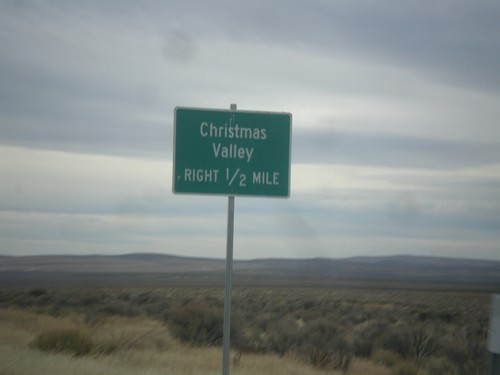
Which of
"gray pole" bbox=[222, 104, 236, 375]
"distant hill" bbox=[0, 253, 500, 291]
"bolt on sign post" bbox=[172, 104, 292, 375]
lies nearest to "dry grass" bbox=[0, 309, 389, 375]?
"gray pole" bbox=[222, 104, 236, 375]

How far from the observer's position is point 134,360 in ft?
57.2

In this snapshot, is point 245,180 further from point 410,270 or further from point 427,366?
point 410,270

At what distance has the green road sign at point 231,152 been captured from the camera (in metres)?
10.6

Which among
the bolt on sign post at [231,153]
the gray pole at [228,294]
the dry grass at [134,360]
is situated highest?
the bolt on sign post at [231,153]

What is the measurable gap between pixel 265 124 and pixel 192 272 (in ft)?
472

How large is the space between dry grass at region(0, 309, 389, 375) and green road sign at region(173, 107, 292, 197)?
5667 mm

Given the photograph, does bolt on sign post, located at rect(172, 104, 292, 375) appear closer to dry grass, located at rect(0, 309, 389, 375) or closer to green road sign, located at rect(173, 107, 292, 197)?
green road sign, located at rect(173, 107, 292, 197)

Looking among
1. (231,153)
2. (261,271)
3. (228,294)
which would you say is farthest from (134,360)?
(261,271)

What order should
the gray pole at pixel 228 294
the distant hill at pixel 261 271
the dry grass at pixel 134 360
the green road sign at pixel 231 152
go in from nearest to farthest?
1. the gray pole at pixel 228 294
2. the green road sign at pixel 231 152
3. the dry grass at pixel 134 360
4. the distant hill at pixel 261 271

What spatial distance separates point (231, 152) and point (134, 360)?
8248 mm

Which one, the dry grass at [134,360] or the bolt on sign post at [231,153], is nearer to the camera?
the bolt on sign post at [231,153]

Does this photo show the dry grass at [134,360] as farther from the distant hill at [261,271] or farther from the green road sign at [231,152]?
the distant hill at [261,271]

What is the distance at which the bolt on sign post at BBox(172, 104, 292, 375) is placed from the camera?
34.6 ft

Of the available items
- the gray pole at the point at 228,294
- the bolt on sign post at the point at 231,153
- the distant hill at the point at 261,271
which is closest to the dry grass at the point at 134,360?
the gray pole at the point at 228,294
